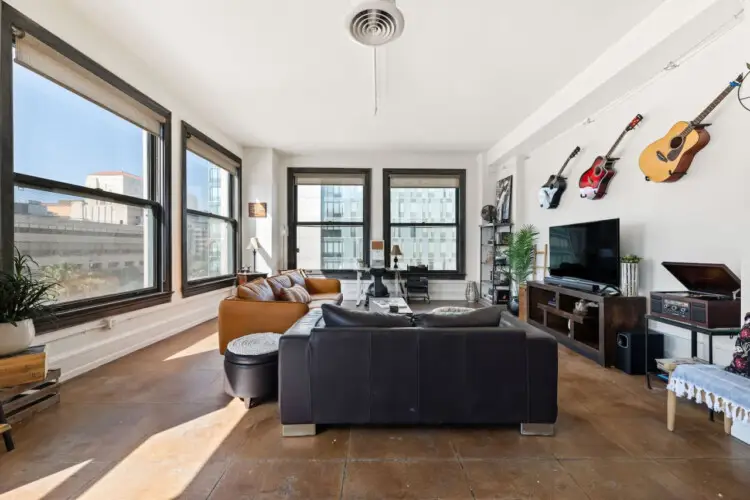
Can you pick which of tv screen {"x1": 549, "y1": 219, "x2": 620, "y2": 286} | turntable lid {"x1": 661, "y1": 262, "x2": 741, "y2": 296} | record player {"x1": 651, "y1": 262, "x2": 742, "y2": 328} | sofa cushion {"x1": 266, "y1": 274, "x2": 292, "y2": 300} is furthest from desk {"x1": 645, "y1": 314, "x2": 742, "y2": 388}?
sofa cushion {"x1": 266, "y1": 274, "x2": 292, "y2": 300}

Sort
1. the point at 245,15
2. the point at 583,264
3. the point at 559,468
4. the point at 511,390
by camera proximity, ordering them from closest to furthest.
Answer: the point at 559,468 < the point at 511,390 < the point at 245,15 < the point at 583,264

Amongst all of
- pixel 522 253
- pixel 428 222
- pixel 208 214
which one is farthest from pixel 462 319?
pixel 428 222

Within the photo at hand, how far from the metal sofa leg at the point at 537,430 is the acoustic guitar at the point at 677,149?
94.0 inches

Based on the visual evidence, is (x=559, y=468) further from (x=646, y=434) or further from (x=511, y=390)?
(x=646, y=434)

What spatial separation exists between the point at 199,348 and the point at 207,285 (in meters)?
1.54

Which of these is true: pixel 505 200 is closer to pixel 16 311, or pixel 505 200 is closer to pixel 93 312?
pixel 93 312

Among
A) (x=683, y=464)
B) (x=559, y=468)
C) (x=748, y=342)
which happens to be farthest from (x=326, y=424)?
(x=748, y=342)

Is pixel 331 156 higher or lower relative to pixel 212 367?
higher

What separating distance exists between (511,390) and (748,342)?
1228 mm

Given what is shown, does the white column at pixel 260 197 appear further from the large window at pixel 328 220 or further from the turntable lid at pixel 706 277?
the turntable lid at pixel 706 277

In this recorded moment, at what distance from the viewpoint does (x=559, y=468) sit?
179 cm

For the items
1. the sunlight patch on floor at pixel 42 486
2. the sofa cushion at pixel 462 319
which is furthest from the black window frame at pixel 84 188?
the sofa cushion at pixel 462 319

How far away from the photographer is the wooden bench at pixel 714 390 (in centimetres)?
174

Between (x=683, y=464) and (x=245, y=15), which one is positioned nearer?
(x=683, y=464)
